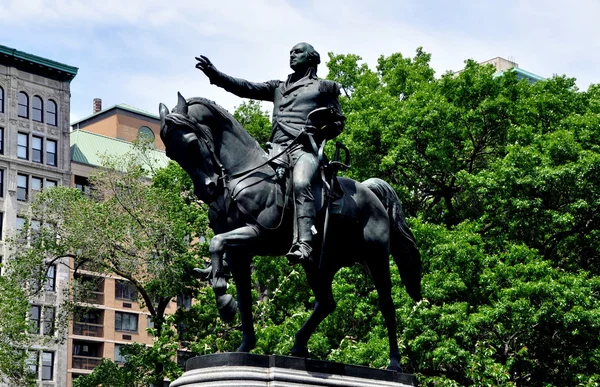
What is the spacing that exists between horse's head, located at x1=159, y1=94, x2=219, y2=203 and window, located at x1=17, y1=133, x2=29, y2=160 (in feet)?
191

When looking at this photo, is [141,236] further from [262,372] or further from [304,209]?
[262,372]

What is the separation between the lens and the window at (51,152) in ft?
226

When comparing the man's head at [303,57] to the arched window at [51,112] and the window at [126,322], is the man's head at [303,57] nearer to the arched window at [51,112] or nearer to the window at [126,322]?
the arched window at [51,112]

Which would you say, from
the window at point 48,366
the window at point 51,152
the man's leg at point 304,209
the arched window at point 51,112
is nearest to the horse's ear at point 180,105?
the man's leg at point 304,209

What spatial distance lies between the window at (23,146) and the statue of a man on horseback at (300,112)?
57.1m

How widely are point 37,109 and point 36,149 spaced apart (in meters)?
2.77

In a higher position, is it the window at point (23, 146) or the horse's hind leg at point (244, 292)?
the window at point (23, 146)

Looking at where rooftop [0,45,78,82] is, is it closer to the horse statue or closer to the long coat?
the long coat

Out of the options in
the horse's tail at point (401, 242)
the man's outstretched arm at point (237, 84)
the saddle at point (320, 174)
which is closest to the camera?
the saddle at point (320, 174)

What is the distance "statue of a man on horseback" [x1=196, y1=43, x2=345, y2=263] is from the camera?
11656mm

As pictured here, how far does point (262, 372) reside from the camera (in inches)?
423

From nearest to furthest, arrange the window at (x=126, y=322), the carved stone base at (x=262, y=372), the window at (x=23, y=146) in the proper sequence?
1. the carved stone base at (x=262, y=372)
2. the window at (x=23, y=146)
3. the window at (x=126, y=322)

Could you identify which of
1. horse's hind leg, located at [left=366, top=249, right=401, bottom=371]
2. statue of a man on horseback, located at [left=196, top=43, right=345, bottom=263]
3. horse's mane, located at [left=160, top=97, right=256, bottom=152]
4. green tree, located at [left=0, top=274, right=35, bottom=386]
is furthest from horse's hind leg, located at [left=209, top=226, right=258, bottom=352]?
green tree, located at [left=0, top=274, right=35, bottom=386]

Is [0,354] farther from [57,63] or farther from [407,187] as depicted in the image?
[57,63]
